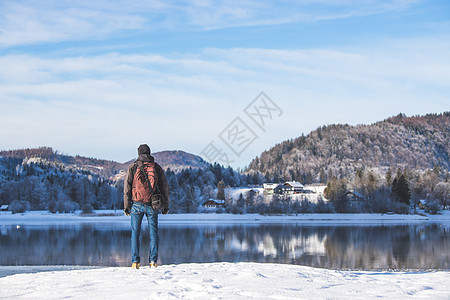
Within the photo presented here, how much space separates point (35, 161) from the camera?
196250 mm

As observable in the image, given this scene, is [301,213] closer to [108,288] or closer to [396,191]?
[396,191]

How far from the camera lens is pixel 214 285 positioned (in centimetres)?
690

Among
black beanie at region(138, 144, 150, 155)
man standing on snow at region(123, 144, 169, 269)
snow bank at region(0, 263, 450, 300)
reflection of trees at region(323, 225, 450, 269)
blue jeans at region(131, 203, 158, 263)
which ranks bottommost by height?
reflection of trees at region(323, 225, 450, 269)

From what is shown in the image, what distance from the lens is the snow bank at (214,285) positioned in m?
6.43

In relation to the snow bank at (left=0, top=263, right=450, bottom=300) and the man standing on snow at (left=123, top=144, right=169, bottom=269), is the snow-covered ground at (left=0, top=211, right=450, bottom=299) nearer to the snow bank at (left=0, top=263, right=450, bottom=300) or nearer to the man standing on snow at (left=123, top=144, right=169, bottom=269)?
the snow bank at (left=0, top=263, right=450, bottom=300)

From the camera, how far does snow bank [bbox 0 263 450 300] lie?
21.1ft

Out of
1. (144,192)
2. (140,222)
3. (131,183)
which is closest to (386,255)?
(140,222)

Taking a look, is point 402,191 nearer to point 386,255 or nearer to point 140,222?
point 386,255

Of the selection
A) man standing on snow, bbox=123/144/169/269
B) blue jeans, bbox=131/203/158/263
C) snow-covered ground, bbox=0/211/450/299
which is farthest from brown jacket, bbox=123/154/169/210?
snow-covered ground, bbox=0/211/450/299

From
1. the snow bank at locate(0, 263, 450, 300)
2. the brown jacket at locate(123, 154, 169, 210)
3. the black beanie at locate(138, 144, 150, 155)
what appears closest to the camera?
the snow bank at locate(0, 263, 450, 300)

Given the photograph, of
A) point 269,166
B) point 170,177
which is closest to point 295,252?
point 170,177

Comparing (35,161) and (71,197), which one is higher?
(35,161)

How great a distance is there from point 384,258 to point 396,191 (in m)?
63.5

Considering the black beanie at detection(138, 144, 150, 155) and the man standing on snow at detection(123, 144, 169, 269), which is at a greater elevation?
the black beanie at detection(138, 144, 150, 155)
